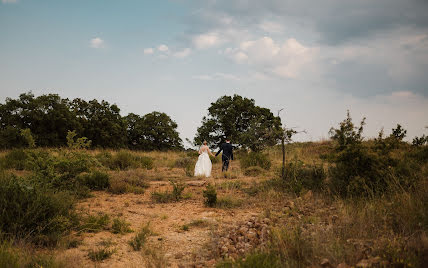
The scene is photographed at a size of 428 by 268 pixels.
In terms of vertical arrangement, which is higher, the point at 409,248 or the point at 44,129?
the point at 44,129

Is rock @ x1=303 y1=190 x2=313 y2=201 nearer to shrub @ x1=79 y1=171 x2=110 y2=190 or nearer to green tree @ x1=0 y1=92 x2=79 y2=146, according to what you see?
shrub @ x1=79 y1=171 x2=110 y2=190

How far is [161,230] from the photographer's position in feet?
20.4

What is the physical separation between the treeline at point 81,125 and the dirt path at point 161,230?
24.7 m

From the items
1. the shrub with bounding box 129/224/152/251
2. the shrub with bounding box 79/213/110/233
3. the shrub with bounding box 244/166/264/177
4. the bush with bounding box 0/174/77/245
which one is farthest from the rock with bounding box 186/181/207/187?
the bush with bounding box 0/174/77/245

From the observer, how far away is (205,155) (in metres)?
14.8

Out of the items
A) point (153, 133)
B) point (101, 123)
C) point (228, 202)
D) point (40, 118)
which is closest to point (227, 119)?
point (153, 133)

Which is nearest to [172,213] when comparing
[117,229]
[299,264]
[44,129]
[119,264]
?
[117,229]

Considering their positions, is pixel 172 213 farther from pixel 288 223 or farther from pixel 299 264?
pixel 299 264

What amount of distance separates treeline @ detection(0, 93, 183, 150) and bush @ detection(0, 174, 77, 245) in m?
26.0

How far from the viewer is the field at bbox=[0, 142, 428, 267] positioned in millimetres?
3838

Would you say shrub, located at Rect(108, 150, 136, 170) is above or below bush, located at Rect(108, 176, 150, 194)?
above

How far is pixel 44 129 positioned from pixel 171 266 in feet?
114

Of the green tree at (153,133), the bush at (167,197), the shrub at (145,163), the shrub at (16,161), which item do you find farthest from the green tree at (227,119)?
the bush at (167,197)

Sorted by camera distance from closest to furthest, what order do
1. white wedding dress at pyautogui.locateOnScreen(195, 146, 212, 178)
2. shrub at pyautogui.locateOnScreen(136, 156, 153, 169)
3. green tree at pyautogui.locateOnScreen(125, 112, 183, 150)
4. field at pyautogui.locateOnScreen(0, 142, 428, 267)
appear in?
field at pyautogui.locateOnScreen(0, 142, 428, 267) → white wedding dress at pyautogui.locateOnScreen(195, 146, 212, 178) → shrub at pyautogui.locateOnScreen(136, 156, 153, 169) → green tree at pyautogui.locateOnScreen(125, 112, 183, 150)
